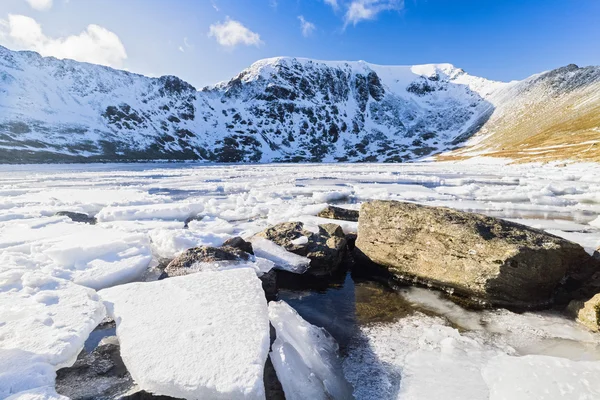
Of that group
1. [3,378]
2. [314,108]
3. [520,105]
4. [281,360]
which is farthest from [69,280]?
[314,108]

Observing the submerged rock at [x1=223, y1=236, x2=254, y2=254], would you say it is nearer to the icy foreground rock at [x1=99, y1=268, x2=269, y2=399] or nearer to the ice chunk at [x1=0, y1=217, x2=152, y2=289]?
the ice chunk at [x1=0, y1=217, x2=152, y2=289]

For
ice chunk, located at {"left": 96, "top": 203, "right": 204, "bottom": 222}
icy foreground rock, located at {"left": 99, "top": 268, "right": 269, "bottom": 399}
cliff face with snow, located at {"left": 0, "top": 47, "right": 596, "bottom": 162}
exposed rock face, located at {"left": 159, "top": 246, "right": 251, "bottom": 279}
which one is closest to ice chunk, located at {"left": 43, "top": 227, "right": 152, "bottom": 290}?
exposed rock face, located at {"left": 159, "top": 246, "right": 251, "bottom": 279}

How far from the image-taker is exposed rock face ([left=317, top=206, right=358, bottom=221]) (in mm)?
11241

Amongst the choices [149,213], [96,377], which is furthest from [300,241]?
[149,213]

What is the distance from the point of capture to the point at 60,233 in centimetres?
876

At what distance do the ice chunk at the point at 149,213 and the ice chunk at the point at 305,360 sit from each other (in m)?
9.29

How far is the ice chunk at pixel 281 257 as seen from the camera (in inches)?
288

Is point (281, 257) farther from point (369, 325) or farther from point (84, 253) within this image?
point (84, 253)

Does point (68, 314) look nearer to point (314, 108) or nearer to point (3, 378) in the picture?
point (3, 378)

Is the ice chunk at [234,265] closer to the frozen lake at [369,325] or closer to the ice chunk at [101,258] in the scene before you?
the frozen lake at [369,325]

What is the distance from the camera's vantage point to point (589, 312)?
480 cm

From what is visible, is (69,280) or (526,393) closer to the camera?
(526,393)

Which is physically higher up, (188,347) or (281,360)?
(188,347)

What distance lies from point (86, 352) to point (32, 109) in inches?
6417
